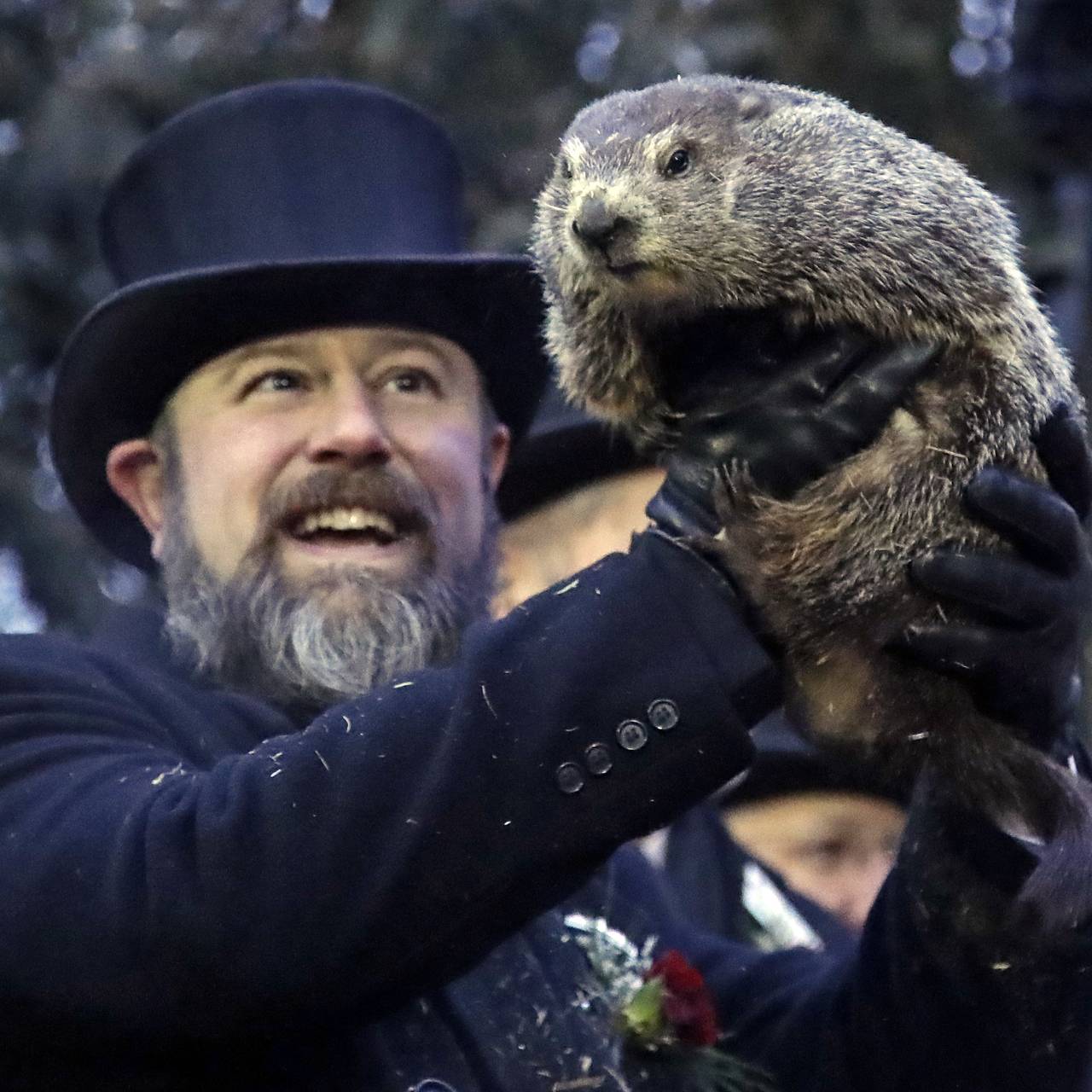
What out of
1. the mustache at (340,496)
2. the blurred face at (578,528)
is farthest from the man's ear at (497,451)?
the blurred face at (578,528)

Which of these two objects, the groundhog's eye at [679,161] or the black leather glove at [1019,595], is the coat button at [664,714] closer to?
the black leather glove at [1019,595]

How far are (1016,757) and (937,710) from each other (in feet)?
0.36

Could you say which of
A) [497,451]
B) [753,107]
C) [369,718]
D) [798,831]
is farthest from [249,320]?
[798,831]

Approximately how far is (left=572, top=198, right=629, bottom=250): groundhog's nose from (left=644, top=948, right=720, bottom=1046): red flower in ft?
3.58

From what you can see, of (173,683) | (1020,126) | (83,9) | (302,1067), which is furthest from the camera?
(83,9)

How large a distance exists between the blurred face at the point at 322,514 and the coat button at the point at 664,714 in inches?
42.7

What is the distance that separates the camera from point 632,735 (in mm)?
1985

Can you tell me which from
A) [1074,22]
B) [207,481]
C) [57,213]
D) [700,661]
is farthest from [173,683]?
[57,213]

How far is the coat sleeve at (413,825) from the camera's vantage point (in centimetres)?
198

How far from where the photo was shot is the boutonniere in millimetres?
2660

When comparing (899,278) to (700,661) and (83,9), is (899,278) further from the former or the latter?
(83,9)

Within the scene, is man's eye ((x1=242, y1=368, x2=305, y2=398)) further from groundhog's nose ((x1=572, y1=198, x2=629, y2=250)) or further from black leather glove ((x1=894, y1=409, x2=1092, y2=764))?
black leather glove ((x1=894, y1=409, x2=1092, y2=764))

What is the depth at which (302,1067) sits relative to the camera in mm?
2318

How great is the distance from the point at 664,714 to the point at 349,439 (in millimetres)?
1277
